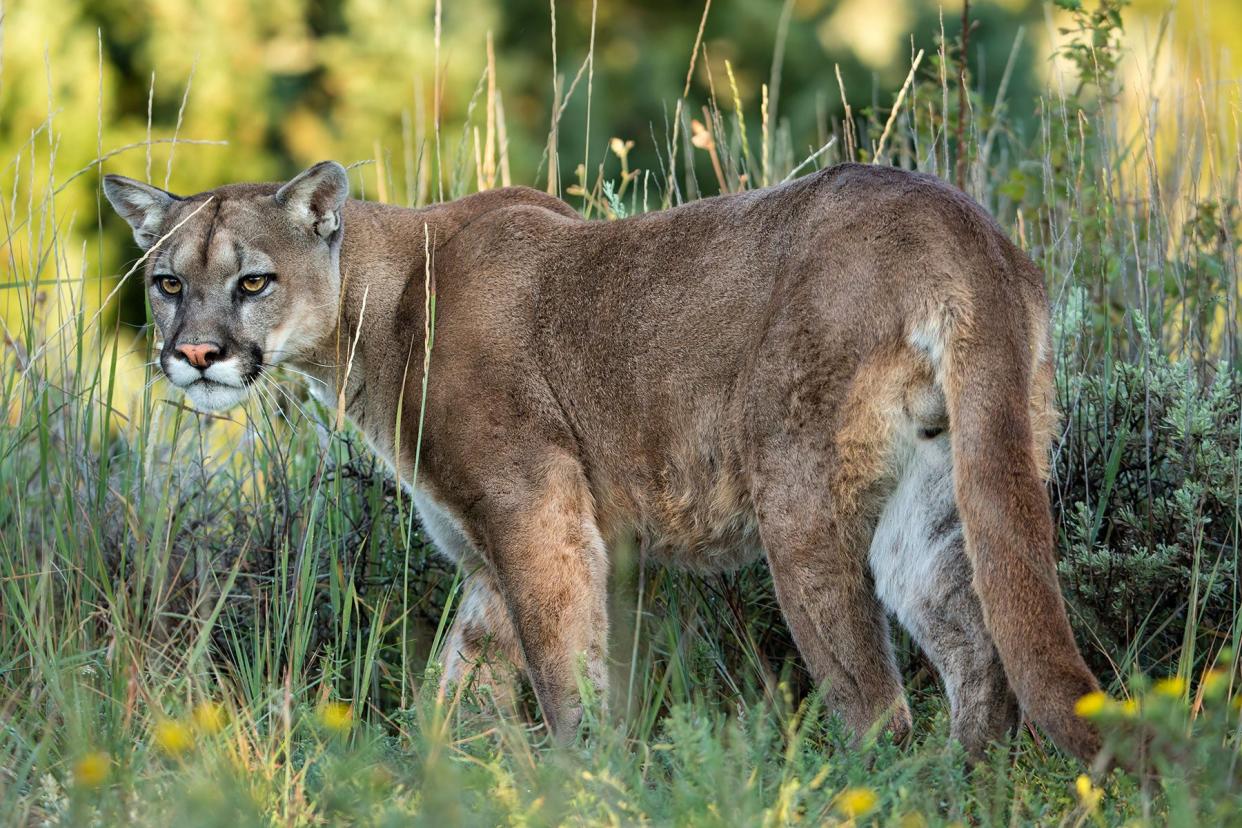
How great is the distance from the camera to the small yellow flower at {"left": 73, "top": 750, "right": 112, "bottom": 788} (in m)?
2.72

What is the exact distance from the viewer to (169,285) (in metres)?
4.45

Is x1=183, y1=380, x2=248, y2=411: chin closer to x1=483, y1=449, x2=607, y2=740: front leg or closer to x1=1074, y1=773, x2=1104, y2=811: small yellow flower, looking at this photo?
x1=483, y1=449, x2=607, y2=740: front leg

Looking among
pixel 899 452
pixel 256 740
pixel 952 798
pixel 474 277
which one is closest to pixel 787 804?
pixel 952 798

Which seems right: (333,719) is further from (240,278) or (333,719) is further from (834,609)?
(240,278)

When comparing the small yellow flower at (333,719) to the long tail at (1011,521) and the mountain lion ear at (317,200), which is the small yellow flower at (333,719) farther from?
the mountain lion ear at (317,200)

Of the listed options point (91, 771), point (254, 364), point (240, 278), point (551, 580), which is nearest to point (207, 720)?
point (91, 771)

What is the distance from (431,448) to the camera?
4152 mm

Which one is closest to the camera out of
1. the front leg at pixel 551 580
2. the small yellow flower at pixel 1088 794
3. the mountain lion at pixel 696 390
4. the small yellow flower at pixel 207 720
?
the small yellow flower at pixel 1088 794

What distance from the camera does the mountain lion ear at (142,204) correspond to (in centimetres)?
462

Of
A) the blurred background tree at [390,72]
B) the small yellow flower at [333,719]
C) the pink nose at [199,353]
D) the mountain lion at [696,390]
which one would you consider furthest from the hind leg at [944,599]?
the blurred background tree at [390,72]

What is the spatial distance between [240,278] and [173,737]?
185 cm

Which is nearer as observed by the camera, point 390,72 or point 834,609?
point 834,609

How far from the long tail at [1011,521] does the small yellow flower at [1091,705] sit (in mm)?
16

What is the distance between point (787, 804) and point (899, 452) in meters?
1.05
